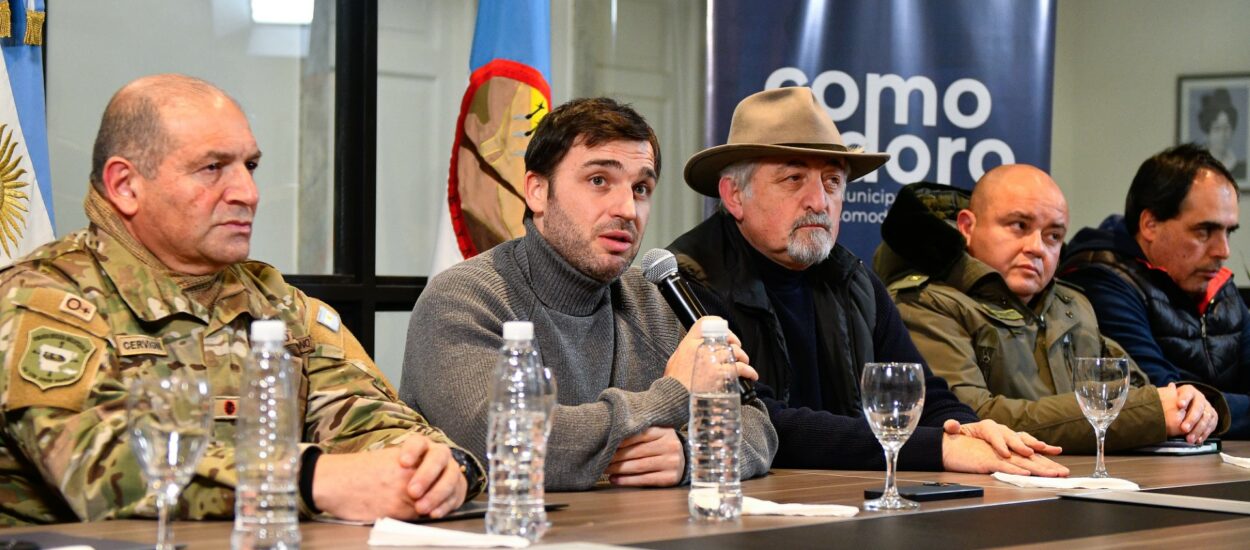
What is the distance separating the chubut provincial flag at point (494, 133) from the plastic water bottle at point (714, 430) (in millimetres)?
2297

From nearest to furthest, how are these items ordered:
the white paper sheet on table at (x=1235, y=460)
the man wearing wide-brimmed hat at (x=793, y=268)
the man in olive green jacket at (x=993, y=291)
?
the white paper sheet on table at (x=1235, y=460) < the man wearing wide-brimmed hat at (x=793, y=268) < the man in olive green jacket at (x=993, y=291)

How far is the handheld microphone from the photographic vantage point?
8.71 ft

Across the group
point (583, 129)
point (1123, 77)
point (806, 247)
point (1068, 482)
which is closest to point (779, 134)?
point (806, 247)

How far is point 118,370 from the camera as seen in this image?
83.4 inches

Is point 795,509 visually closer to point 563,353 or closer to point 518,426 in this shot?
point 518,426

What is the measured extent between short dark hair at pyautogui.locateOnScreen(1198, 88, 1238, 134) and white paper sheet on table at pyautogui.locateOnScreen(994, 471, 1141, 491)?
4500 millimetres

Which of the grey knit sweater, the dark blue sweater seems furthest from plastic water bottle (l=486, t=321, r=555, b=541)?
the dark blue sweater

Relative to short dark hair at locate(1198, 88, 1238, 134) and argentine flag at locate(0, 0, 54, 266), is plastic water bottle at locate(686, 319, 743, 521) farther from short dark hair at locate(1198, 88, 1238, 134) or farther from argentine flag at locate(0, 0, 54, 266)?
short dark hair at locate(1198, 88, 1238, 134)

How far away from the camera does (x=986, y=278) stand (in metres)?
3.70

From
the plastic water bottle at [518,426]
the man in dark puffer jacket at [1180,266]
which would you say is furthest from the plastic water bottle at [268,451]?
the man in dark puffer jacket at [1180,266]

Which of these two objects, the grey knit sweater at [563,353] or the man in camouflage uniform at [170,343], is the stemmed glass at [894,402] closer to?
the grey knit sweater at [563,353]

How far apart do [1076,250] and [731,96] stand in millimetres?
1162

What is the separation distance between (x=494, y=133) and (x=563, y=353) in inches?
69.5

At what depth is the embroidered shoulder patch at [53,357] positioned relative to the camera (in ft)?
6.55
